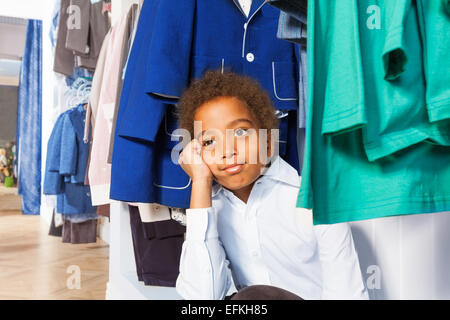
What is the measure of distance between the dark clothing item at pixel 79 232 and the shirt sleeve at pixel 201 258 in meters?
1.70

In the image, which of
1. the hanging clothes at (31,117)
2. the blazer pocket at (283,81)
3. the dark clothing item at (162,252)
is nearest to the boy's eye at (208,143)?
the blazer pocket at (283,81)

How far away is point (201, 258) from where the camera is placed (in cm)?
79

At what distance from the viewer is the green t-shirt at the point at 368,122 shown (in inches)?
19.5

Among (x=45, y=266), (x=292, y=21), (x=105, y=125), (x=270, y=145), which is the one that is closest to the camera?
(x=292, y=21)

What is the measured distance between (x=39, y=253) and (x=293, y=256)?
6.26 feet

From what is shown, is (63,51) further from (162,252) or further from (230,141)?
(230,141)

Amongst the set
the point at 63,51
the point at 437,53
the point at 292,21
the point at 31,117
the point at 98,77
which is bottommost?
the point at 437,53

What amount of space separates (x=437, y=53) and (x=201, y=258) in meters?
0.53

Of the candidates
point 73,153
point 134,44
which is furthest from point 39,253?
point 134,44

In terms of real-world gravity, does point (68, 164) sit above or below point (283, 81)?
below

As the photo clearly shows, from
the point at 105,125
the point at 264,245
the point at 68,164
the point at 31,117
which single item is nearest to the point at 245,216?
the point at 264,245

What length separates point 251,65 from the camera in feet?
3.14

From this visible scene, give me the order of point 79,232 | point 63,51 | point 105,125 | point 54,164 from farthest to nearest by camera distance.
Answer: point 79,232 → point 63,51 → point 54,164 → point 105,125

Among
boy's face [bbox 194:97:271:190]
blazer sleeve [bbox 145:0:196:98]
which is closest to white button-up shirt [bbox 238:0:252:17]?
blazer sleeve [bbox 145:0:196:98]
